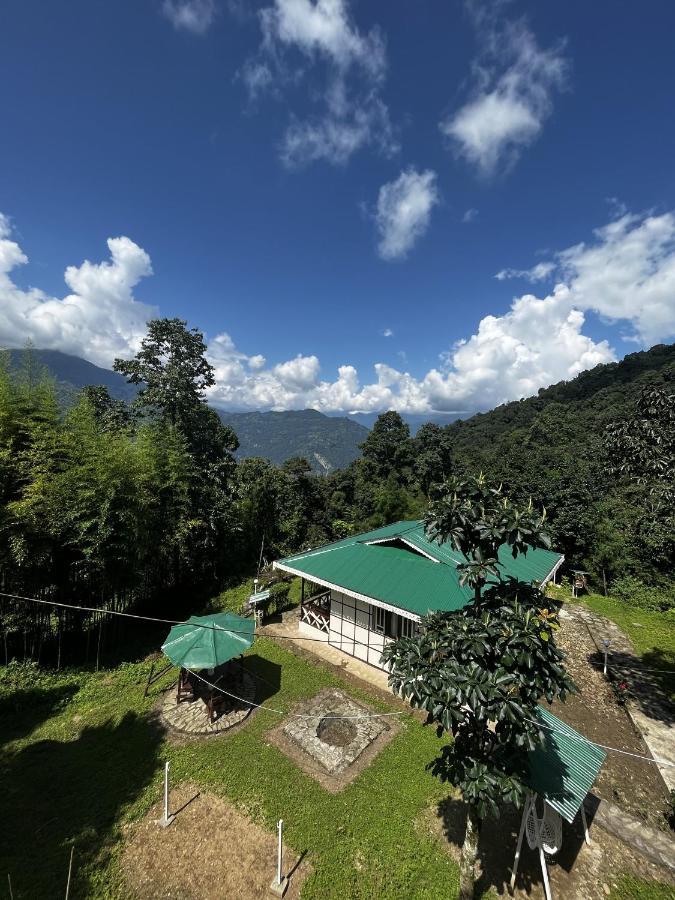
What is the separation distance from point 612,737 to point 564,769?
530 centimetres

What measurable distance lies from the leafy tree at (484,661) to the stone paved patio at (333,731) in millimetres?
3900

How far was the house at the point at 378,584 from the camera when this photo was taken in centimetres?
1020

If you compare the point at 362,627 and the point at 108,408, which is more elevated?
the point at 108,408

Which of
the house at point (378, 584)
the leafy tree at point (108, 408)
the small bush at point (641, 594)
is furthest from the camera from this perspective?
the leafy tree at point (108, 408)

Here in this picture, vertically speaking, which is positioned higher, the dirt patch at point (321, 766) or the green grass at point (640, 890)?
the green grass at point (640, 890)

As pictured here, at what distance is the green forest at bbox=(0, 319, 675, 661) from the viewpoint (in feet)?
31.9

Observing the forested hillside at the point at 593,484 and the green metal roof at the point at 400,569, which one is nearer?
the forested hillside at the point at 593,484

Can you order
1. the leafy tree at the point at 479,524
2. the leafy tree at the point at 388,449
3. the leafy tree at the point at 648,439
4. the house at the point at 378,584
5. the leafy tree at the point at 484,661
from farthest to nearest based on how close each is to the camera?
the leafy tree at the point at 388,449, the house at the point at 378,584, the leafy tree at the point at 648,439, the leafy tree at the point at 479,524, the leafy tree at the point at 484,661

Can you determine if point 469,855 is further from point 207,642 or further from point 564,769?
point 207,642

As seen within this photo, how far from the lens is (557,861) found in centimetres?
596

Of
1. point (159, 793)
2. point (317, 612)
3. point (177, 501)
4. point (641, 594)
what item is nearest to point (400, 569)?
point (317, 612)

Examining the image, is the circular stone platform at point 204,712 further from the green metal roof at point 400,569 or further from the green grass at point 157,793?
the green metal roof at point 400,569

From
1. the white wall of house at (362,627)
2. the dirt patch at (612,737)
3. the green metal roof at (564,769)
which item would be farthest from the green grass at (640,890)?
the white wall of house at (362,627)

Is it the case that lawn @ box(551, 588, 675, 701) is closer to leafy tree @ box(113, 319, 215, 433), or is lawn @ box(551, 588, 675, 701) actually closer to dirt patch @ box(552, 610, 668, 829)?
dirt patch @ box(552, 610, 668, 829)
